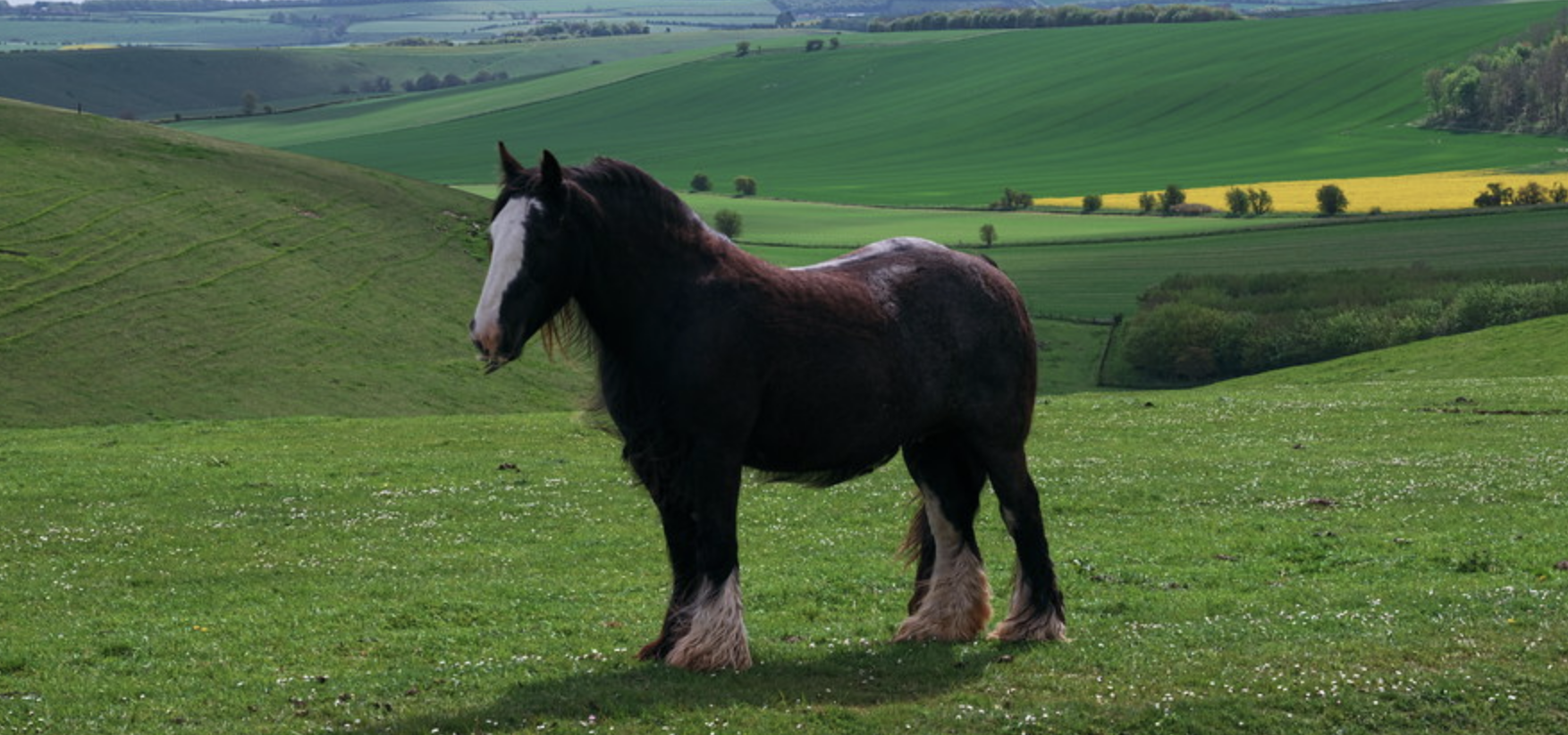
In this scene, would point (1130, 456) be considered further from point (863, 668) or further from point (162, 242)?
point (162, 242)

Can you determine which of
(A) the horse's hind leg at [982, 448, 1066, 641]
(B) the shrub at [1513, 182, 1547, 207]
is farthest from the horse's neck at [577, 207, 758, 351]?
(B) the shrub at [1513, 182, 1547, 207]

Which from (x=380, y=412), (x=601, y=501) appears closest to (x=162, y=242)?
(x=380, y=412)

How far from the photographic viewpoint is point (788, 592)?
1709 cm

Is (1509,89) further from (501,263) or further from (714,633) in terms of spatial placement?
(501,263)

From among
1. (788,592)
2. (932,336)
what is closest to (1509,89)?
(788,592)

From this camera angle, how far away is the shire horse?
11.6 meters

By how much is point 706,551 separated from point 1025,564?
3.33 meters

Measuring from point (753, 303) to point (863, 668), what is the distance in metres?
3.12

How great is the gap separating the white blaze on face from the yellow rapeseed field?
427ft

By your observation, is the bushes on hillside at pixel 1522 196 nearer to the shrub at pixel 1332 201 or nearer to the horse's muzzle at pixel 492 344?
the shrub at pixel 1332 201

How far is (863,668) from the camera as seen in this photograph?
12.5m

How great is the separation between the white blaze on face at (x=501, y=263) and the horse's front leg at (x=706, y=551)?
1.90m

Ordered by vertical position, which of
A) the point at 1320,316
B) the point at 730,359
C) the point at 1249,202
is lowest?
the point at 1249,202

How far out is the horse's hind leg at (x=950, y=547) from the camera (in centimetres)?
1368
